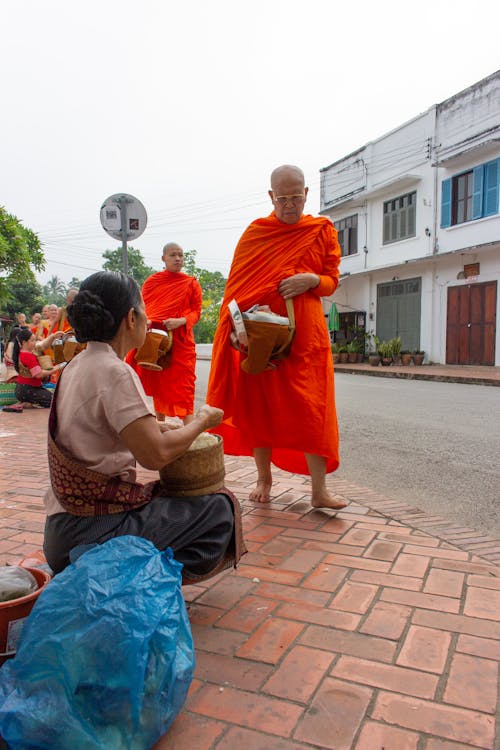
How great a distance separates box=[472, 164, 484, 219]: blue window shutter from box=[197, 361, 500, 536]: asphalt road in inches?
358

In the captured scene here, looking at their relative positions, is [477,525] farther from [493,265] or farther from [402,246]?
[402,246]

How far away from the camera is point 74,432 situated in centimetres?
185

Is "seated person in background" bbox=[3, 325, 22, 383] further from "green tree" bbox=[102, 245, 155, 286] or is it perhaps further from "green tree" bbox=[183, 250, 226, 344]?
"green tree" bbox=[102, 245, 155, 286]

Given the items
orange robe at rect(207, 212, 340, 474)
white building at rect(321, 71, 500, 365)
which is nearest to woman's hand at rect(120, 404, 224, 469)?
orange robe at rect(207, 212, 340, 474)

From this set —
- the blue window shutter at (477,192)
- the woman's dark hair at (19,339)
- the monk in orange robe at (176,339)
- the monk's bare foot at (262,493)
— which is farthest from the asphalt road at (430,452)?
the blue window shutter at (477,192)

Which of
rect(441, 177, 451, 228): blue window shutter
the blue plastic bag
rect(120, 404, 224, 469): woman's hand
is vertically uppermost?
rect(441, 177, 451, 228): blue window shutter

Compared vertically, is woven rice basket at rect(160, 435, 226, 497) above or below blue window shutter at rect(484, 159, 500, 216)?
below

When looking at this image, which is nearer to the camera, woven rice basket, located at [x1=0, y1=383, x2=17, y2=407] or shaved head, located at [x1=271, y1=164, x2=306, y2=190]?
shaved head, located at [x1=271, y1=164, x2=306, y2=190]

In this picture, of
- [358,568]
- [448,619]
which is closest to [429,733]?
[448,619]

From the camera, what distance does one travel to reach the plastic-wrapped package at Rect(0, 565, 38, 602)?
1734 mm

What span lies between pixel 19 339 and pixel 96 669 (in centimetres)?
769

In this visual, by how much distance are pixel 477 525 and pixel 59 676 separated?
2.48 metres

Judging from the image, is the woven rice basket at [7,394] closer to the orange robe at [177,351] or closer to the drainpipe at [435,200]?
the orange robe at [177,351]

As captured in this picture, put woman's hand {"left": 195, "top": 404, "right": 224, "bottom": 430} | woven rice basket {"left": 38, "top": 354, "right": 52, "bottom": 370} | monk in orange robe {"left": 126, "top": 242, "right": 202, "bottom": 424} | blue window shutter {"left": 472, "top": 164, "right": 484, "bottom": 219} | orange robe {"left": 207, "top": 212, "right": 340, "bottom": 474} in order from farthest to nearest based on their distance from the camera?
blue window shutter {"left": 472, "top": 164, "right": 484, "bottom": 219} < woven rice basket {"left": 38, "top": 354, "right": 52, "bottom": 370} < monk in orange robe {"left": 126, "top": 242, "right": 202, "bottom": 424} < orange robe {"left": 207, "top": 212, "right": 340, "bottom": 474} < woman's hand {"left": 195, "top": 404, "right": 224, "bottom": 430}
